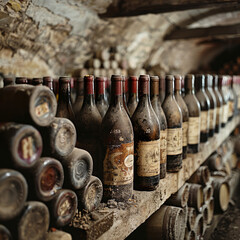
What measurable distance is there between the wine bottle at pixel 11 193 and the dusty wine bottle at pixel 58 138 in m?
0.16

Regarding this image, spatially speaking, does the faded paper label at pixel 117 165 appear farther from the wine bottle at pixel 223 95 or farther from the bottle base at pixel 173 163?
the wine bottle at pixel 223 95

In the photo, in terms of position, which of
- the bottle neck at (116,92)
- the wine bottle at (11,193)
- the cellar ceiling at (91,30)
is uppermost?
the cellar ceiling at (91,30)

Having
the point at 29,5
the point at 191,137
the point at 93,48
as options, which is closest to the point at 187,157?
the point at 191,137

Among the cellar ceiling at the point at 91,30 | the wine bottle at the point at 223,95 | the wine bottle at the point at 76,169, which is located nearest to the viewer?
the wine bottle at the point at 76,169

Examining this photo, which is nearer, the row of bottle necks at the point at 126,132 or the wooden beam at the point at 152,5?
the row of bottle necks at the point at 126,132

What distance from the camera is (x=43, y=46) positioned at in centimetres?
319

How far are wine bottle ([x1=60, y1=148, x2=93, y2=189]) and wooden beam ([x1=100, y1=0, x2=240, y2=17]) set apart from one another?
248 cm

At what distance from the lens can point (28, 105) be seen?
83 cm

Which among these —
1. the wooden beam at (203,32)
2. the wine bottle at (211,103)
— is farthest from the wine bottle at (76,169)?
the wooden beam at (203,32)

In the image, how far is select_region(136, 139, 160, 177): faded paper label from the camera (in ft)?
4.57

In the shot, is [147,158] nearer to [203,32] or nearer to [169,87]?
[169,87]

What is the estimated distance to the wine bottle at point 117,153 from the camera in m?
1.25

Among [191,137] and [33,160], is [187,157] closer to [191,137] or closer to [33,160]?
[191,137]

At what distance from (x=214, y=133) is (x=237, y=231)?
3.27 ft
